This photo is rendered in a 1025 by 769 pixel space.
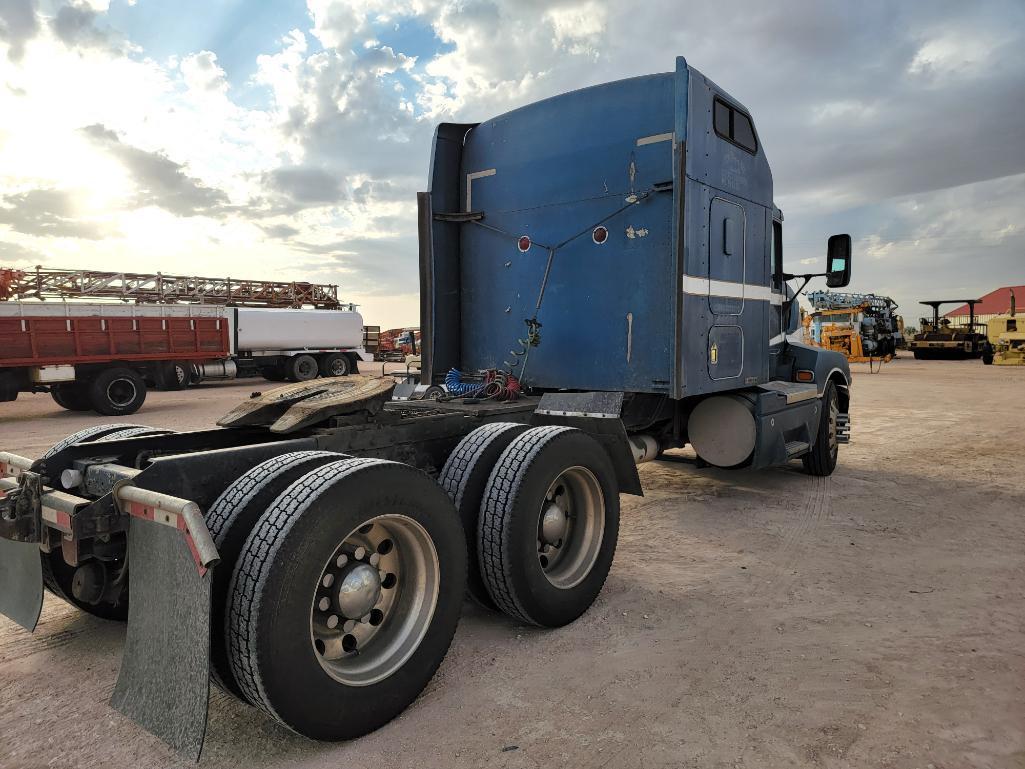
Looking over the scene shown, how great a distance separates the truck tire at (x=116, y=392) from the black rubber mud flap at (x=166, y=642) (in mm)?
13812

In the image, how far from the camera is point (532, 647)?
3445 mm

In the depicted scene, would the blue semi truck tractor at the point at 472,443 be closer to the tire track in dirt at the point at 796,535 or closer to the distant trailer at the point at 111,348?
the tire track in dirt at the point at 796,535

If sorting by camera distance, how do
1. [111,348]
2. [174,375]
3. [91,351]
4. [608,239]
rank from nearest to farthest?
[608,239]
[91,351]
[111,348]
[174,375]

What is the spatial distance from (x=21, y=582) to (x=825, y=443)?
7086 mm

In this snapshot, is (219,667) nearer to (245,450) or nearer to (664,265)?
(245,450)

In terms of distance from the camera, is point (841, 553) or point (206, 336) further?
point (206, 336)

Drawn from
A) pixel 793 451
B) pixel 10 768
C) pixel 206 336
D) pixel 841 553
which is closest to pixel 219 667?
pixel 10 768

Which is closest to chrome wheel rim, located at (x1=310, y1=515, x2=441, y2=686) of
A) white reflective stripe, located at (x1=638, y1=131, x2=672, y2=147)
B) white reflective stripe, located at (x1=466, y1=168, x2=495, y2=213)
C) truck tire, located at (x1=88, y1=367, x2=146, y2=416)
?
white reflective stripe, located at (x1=638, y1=131, x2=672, y2=147)

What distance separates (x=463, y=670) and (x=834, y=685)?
5.53ft

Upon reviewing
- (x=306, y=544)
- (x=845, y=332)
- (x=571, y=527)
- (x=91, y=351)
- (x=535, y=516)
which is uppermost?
(x=845, y=332)

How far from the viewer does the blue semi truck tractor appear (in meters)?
2.44

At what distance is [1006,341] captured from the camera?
2772cm

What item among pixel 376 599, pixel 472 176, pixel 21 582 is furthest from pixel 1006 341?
pixel 21 582

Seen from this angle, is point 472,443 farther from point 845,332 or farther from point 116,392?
point 845,332
